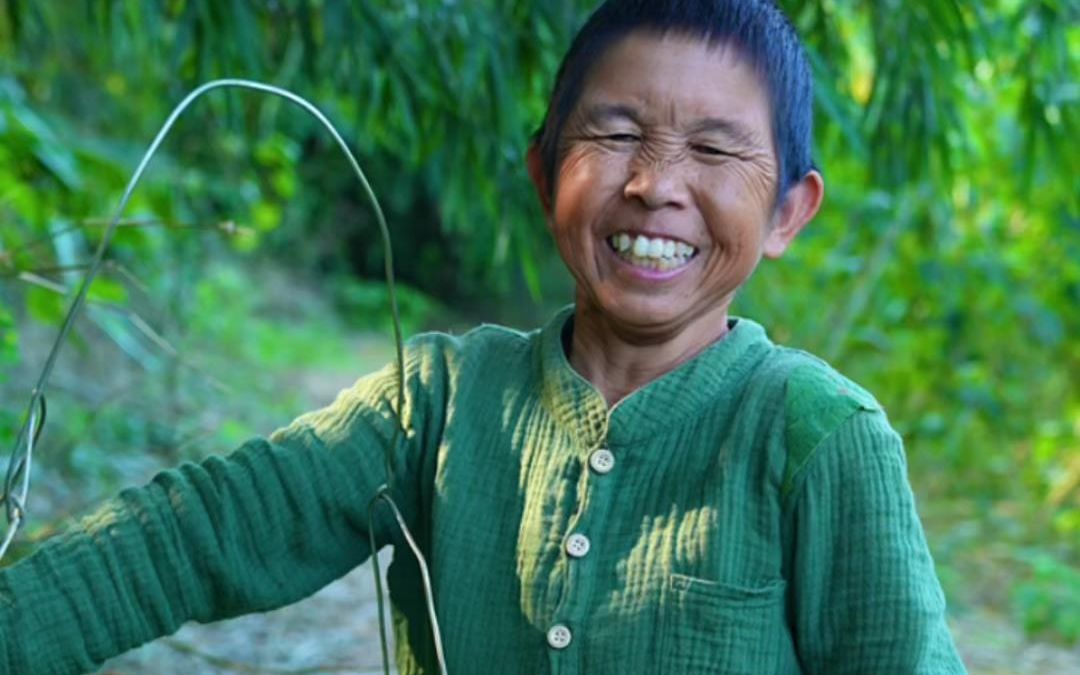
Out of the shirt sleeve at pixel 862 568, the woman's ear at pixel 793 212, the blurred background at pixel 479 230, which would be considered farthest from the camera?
the blurred background at pixel 479 230

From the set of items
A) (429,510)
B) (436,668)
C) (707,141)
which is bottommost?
(436,668)

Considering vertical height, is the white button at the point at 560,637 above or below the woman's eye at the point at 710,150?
below

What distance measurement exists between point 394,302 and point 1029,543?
426cm

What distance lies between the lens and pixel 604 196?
53.3 inches

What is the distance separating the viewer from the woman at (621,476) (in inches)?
49.3

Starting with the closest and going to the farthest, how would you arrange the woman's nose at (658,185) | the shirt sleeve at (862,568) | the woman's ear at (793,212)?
the shirt sleeve at (862,568) → the woman's nose at (658,185) → the woman's ear at (793,212)

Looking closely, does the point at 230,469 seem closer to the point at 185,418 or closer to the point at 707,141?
the point at 707,141

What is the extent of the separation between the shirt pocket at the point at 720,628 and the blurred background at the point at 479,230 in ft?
1.83

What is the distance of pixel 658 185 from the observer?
1.32 m

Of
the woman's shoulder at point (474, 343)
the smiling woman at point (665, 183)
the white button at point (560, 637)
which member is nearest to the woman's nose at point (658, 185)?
the smiling woman at point (665, 183)

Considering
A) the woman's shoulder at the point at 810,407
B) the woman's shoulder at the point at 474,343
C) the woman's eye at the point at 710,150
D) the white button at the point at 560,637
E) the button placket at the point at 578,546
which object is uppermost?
the woman's eye at the point at 710,150

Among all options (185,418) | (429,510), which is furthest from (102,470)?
(429,510)

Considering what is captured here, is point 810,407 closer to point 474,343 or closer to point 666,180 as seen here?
point 666,180

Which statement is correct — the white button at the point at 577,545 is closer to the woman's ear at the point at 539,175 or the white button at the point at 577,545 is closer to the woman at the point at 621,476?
the woman at the point at 621,476
